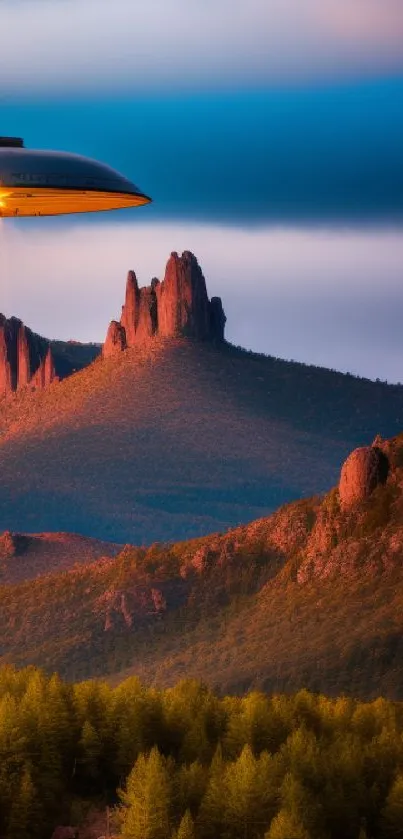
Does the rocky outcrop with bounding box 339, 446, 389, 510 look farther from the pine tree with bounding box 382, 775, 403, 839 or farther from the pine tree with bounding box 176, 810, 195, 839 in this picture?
the pine tree with bounding box 176, 810, 195, 839

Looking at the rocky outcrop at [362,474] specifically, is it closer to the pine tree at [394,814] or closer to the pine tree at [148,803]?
the pine tree at [394,814]

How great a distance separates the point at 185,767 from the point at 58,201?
22.2 meters

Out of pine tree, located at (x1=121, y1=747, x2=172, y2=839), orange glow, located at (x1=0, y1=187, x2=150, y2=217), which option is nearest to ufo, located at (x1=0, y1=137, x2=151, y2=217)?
orange glow, located at (x1=0, y1=187, x2=150, y2=217)

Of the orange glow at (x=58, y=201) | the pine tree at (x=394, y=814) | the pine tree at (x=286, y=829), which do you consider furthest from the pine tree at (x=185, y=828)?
the orange glow at (x=58, y=201)

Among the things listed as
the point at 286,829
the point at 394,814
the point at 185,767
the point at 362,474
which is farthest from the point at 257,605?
the point at 286,829

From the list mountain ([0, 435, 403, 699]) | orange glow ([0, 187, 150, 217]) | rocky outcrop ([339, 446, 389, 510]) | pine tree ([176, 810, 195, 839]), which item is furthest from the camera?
rocky outcrop ([339, 446, 389, 510])

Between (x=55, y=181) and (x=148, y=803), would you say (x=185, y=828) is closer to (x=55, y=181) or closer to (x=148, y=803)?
(x=148, y=803)

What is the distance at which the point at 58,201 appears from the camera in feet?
119

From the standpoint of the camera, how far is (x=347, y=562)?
13525cm

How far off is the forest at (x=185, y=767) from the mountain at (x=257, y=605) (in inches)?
2219

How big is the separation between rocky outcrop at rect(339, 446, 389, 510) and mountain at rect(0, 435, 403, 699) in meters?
0.09

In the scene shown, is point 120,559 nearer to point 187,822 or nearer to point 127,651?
point 127,651

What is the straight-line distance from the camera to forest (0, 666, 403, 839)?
5022cm

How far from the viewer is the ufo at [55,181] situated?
114 feet
